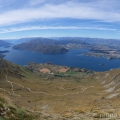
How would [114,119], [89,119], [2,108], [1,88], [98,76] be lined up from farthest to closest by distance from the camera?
[98,76] → [1,88] → [89,119] → [114,119] → [2,108]

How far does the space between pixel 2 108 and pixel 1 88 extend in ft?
323

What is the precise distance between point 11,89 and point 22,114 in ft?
325

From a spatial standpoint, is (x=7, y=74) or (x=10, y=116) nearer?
(x=10, y=116)

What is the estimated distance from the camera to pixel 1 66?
547 ft

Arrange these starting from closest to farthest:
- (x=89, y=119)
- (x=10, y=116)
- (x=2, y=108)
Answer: (x=10, y=116) → (x=2, y=108) → (x=89, y=119)

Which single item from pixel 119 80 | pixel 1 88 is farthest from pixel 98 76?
pixel 1 88

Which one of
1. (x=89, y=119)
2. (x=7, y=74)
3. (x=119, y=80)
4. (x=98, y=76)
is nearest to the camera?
(x=89, y=119)

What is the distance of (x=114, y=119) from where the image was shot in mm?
28031

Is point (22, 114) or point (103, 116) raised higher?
point (22, 114)

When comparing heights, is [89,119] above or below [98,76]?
above

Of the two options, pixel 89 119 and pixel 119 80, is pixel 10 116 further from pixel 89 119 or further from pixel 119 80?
pixel 119 80

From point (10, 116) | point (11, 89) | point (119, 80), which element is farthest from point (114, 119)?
point (119, 80)

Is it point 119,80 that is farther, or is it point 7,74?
point 7,74

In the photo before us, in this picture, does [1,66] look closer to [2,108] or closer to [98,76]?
[98,76]
